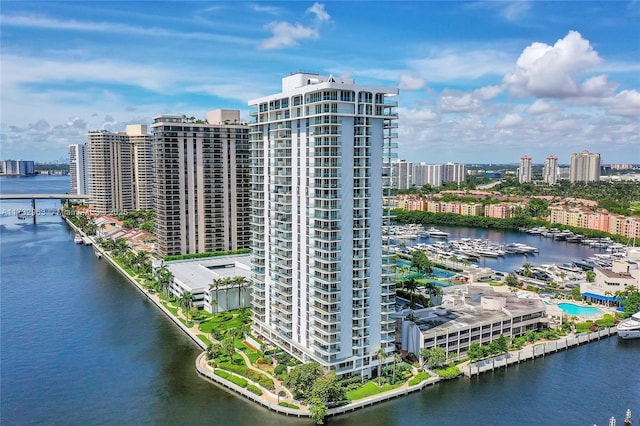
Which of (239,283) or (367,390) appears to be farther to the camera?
(239,283)

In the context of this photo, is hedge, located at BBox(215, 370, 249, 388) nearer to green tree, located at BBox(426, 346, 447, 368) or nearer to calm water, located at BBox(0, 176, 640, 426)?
calm water, located at BBox(0, 176, 640, 426)

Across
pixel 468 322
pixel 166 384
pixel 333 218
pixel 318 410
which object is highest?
pixel 333 218

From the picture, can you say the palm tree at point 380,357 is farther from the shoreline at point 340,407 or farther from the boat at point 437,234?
the boat at point 437,234

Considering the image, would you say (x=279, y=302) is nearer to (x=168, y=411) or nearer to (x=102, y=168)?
(x=168, y=411)

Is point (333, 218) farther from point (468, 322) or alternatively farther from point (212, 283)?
point (212, 283)

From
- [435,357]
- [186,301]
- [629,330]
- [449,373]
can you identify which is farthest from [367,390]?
[629,330]

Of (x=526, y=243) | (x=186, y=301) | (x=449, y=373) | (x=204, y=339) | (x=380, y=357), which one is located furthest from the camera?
(x=526, y=243)
